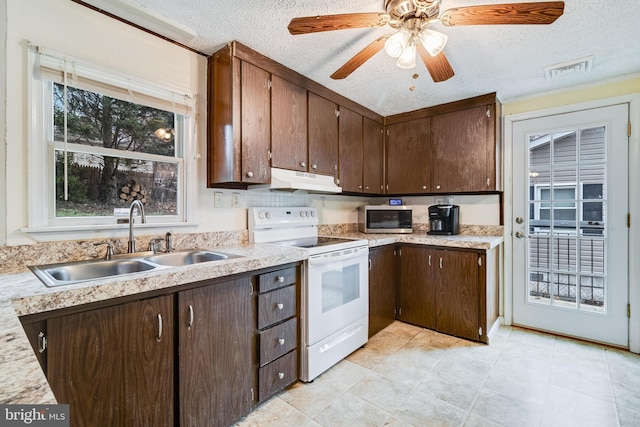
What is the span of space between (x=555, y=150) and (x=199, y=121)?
3.16m

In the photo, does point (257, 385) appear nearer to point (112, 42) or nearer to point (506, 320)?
point (112, 42)

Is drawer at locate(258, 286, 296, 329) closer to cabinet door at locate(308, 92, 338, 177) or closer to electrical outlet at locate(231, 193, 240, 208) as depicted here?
electrical outlet at locate(231, 193, 240, 208)

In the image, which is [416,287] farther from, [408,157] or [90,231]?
[90,231]

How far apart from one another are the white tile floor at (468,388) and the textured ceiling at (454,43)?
2.28 meters

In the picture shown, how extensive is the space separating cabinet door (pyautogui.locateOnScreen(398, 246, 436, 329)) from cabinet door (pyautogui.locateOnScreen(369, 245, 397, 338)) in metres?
0.09

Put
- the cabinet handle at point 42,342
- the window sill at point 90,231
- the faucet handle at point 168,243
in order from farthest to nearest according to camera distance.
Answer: the faucet handle at point 168,243
the window sill at point 90,231
the cabinet handle at point 42,342

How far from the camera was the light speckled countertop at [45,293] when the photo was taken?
496 millimetres

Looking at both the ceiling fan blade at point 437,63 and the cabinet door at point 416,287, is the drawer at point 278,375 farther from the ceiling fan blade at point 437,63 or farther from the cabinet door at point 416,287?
the ceiling fan blade at point 437,63

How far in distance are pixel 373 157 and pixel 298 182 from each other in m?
1.36

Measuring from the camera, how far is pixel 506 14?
1.30 meters

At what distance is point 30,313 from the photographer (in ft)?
3.19

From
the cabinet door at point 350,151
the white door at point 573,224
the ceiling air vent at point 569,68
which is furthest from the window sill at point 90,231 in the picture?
the white door at point 573,224

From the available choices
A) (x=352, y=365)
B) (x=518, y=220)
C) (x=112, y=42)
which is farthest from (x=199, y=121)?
(x=518, y=220)

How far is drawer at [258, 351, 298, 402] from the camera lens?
68.7 inches
